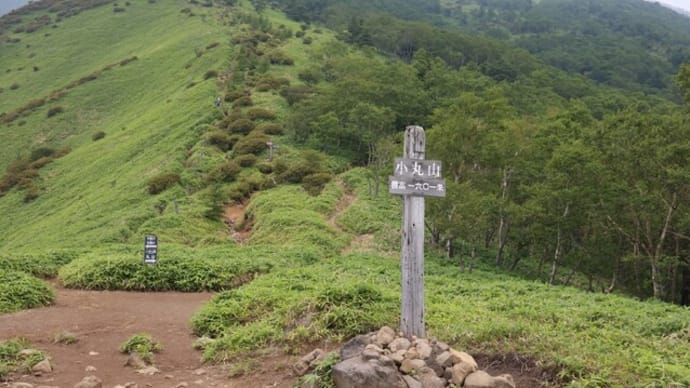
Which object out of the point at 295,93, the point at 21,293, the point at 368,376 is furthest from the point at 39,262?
the point at 295,93

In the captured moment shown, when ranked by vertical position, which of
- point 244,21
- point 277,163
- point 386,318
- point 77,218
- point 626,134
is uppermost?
point 244,21

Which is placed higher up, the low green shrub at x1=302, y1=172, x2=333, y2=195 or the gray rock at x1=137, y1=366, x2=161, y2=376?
the gray rock at x1=137, y1=366, x2=161, y2=376

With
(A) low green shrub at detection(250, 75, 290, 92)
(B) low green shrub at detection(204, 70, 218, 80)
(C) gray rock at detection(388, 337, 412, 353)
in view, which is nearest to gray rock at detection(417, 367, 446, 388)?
(C) gray rock at detection(388, 337, 412, 353)

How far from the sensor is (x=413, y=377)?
684 centimetres

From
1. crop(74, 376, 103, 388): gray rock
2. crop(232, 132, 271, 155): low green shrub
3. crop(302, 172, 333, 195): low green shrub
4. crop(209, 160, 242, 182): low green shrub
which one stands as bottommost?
crop(302, 172, 333, 195): low green shrub

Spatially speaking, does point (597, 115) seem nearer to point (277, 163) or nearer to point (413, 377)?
point (277, 163)

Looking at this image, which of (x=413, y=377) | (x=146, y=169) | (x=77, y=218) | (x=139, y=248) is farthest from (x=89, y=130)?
→ (x=413, y=377)

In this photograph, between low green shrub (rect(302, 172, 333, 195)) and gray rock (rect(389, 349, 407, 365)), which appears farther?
low green shrub (rect(302, 172, 333, 195))

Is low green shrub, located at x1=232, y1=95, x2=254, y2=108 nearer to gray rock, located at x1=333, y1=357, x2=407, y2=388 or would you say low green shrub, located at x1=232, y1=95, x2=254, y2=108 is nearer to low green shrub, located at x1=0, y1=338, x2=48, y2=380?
low green shrub, located at x1=0, y1=338, x2=48, y2=380

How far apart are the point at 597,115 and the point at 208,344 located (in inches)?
2242

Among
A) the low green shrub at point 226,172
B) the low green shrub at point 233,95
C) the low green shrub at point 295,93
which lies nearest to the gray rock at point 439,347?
the low green shrub at point 226,172

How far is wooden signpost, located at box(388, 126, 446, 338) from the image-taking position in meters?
7.97

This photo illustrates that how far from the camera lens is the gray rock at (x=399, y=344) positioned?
24.4 ft

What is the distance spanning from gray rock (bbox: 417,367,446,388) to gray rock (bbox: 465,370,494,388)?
32cm
